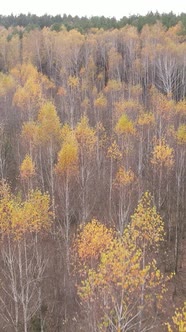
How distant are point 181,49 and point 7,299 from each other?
1894 inches

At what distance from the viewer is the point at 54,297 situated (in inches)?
949

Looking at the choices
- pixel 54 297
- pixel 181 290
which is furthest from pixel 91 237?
pixel 181 290

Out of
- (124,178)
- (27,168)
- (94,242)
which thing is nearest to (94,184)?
(124,178)

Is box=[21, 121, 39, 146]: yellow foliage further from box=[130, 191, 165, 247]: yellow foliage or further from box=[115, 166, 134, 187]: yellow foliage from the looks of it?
box=[130, 191, 165, 247]: yellow foliage

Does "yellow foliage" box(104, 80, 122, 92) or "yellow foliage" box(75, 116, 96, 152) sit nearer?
"yellow foliage" box(75, 116, 96, 152)

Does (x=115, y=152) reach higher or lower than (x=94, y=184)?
higher

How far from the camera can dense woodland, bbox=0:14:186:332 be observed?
63.1 ft

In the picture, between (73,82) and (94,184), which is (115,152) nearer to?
(94,184)

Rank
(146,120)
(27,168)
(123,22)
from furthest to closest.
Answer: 1. (123,22)
2. (146,120)
3. (27,168)

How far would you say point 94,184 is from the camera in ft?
116

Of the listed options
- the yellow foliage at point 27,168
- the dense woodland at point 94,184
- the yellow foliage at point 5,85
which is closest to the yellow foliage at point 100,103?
the dense woodland at point 94,184

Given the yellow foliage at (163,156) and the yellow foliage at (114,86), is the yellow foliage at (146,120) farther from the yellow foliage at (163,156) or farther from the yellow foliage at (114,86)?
the yellow foliage at (114,86)

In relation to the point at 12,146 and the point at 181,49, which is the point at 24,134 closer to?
the point at 12,146

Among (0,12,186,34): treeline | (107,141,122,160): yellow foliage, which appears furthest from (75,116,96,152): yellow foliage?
(0,12,186,34): treeline
